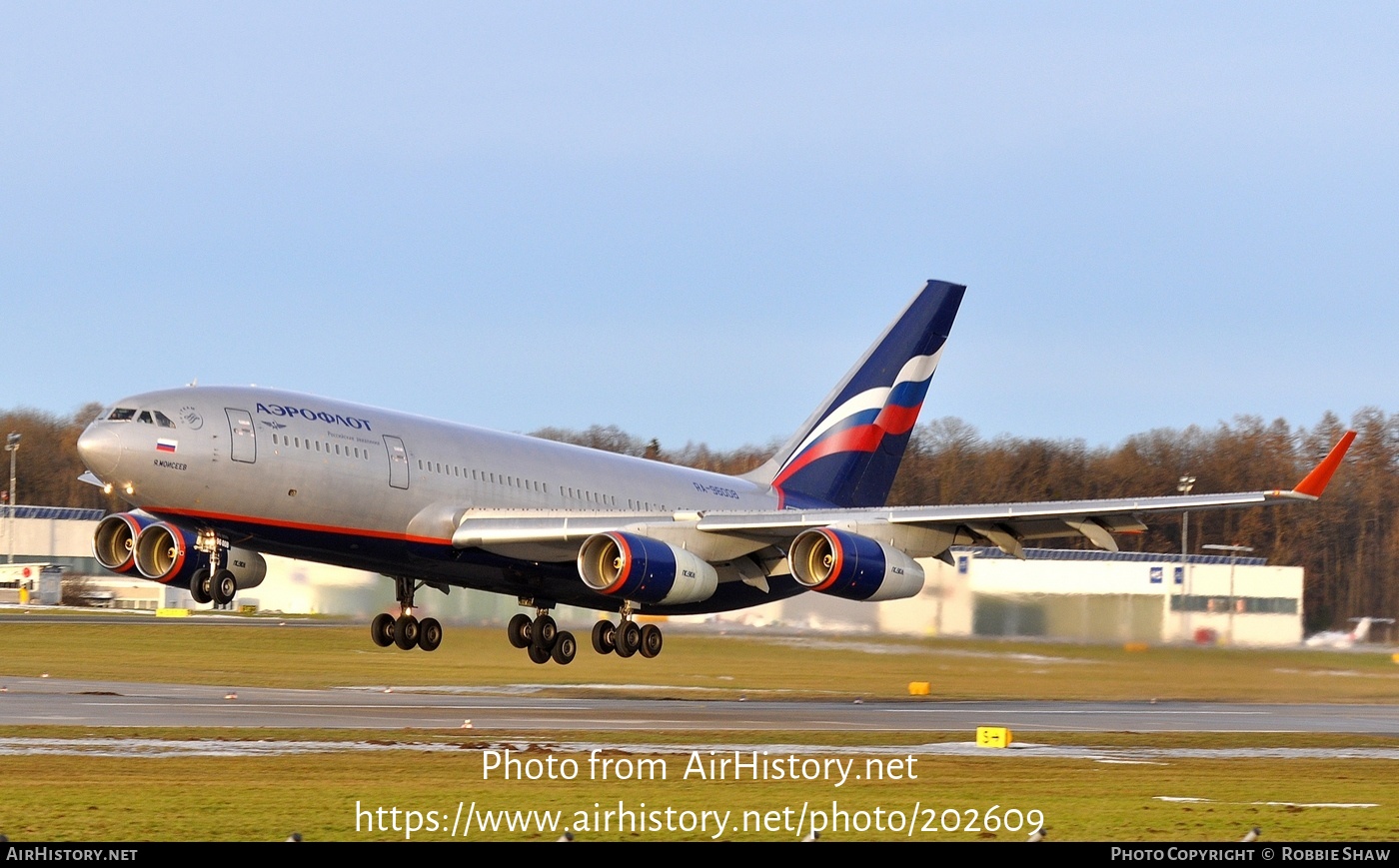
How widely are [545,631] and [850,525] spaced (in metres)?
8.88

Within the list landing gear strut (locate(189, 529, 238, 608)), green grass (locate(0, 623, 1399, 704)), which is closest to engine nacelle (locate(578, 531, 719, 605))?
landing gear strut (locate(189, 529, 238, 608))

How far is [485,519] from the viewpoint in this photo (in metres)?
38.8

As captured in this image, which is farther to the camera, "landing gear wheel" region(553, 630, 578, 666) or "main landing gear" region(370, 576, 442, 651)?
"landing gear wheel" region(553, 630, 578, 666)

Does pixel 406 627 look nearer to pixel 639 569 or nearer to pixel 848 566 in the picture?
pixel 639 569

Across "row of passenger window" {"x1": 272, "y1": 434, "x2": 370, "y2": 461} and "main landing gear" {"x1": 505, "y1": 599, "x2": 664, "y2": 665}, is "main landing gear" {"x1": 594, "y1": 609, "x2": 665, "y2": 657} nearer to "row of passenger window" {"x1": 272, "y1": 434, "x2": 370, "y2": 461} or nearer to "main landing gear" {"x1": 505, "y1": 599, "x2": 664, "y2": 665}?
"main landing gear" {"x1": 505, "y1": 599, "x2": 664, "y2": 665}

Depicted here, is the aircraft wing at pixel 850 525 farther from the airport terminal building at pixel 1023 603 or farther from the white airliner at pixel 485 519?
the airport terminal building at pixel 1023 603

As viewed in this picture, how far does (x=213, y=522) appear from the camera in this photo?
3547cm

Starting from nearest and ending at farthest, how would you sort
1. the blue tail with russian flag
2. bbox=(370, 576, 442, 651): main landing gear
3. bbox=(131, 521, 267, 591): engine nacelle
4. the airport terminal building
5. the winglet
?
the winglet, bbox=(131, 521, 267, 591): engine nacelle, bbox=(370, 576, 442, 651): main landing gear, the airport terminal building, the blue tail with russian flag

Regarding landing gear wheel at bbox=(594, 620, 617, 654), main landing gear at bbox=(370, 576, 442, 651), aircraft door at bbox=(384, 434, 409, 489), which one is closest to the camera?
aircraft door at bbox=(384, 434, 409, 489)

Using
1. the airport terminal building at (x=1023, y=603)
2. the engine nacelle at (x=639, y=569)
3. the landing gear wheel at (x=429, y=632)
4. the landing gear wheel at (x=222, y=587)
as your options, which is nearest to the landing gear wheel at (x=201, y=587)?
the landing gear wheel at (x=222, y=587)

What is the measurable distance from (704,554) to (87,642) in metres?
35.4

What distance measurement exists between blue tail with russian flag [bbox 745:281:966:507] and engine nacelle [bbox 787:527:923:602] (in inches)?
343

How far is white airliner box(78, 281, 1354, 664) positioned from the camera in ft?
114

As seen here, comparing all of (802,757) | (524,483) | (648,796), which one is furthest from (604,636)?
(648,796)
